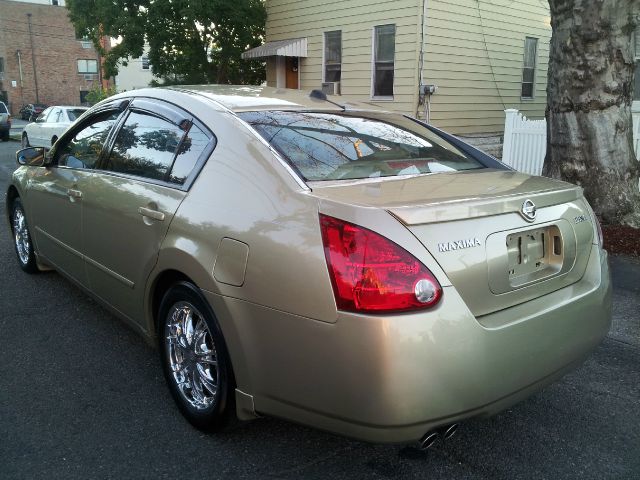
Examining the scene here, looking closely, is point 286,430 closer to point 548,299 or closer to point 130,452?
point 130,452

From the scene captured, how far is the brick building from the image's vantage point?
5072cm

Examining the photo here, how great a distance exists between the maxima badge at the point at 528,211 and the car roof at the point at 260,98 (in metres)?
1.35

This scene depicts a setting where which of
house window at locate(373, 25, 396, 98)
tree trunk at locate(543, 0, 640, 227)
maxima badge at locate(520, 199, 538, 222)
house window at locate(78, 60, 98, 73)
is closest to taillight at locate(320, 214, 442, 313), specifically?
maxima badge at locate(520, 199, 538, 222)

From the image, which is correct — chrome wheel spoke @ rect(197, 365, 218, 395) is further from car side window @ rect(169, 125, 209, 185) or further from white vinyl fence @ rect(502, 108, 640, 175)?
white vinyl fence @ rect(502, 108, 640, 175)

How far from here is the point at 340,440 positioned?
283cm

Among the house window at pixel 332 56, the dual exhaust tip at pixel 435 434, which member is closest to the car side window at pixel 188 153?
the dual exhaust tip at pixel 435 434

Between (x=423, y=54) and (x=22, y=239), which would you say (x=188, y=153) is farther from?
(x=423, y=54)

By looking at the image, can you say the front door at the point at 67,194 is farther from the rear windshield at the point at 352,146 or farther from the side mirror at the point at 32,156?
the rear windshield at the point at 352,146

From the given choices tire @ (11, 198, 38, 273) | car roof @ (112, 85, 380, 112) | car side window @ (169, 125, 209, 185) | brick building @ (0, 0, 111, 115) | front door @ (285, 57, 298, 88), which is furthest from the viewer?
brick building @ (0, 0, 111, 115)

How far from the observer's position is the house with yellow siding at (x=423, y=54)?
12805mm

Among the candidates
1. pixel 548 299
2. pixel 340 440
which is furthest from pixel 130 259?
pixel 548 299

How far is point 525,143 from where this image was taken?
10242 mm

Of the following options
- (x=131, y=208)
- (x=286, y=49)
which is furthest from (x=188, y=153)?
(x=286, y=49)

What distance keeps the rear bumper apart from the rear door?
2.72 feet
